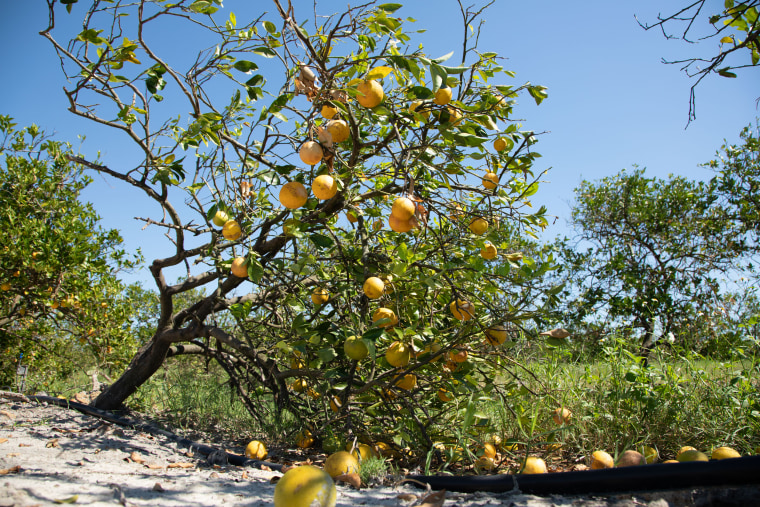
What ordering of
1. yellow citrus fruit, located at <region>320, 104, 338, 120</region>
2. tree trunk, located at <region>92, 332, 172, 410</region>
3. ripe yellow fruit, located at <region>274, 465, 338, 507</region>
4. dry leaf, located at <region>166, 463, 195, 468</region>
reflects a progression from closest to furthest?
ripe yellow fruit, located at <region>274, 465, 338, 507</region>, dry leaf, located at <region>166, 463, 195, 468</region>, yellow citrus fruit, located at <region>320, 104, 338, 120</region>, tree trunk, located at <region>92, 332, 172, 410</region>

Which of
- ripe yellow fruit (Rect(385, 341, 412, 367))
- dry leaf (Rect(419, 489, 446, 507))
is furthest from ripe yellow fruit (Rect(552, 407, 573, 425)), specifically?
dry leaf (Rect(419, 489, 446, 507))

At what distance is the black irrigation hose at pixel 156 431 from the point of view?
214 cm

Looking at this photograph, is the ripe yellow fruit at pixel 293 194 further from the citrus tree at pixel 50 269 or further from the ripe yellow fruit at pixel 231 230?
the citrus tree at pixel 50 269

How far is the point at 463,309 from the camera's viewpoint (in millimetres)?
2111

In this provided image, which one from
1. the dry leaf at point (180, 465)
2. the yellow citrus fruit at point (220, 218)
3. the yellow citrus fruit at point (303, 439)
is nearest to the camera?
the dry leaf at point (180, 465)

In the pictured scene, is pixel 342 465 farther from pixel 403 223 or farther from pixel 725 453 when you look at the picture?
pixel 725 453

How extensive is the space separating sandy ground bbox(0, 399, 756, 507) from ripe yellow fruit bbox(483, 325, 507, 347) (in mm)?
702

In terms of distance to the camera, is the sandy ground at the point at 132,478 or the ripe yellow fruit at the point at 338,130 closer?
the sandy ground at the point at 132,478

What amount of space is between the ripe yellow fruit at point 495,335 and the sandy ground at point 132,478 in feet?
2.30

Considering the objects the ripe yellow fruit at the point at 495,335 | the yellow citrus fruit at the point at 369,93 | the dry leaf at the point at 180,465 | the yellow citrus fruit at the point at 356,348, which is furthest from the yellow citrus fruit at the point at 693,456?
the dry leaf at the point at 180,465

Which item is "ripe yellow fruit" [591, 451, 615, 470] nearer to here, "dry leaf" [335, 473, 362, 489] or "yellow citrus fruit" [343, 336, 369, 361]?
"dry leaf" [335, 473, 362, 489]

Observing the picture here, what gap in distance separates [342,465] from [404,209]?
3.60 ft

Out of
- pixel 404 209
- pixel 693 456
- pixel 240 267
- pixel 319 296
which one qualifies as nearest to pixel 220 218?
pixel 240 267

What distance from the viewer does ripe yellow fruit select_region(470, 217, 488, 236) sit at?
7.31 ft
